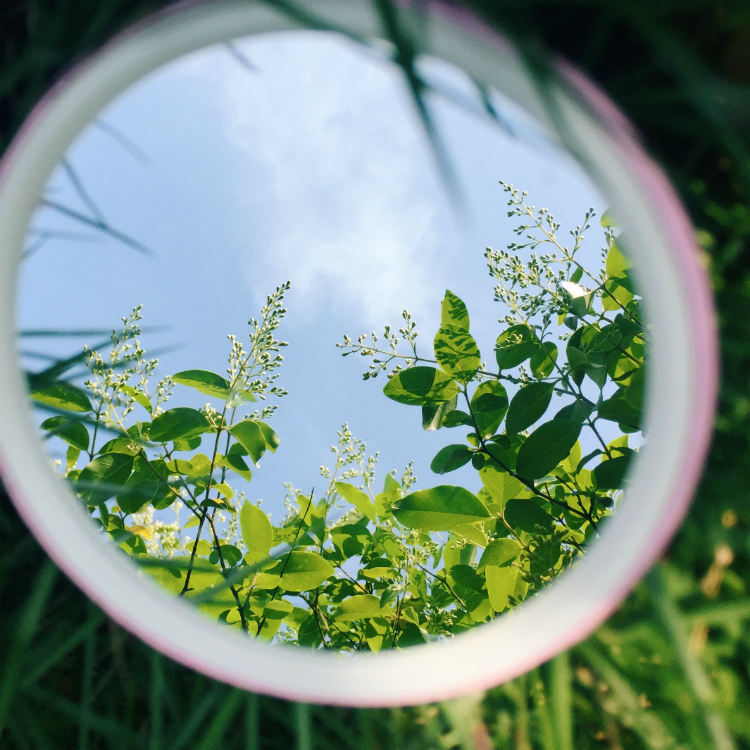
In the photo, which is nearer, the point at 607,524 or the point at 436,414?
the point at 607,524

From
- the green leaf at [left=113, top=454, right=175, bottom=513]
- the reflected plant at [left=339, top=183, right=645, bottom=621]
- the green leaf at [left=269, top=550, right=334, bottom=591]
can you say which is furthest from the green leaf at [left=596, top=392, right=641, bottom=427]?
the green leaf at [left=113, top=454, right=175, bottom=513]

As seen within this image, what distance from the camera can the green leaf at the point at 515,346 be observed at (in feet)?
2.17

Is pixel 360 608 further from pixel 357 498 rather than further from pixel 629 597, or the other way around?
pixel 629 597

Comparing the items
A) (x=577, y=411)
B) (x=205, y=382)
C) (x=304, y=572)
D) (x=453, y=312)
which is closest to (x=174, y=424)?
(x=205, y=382)

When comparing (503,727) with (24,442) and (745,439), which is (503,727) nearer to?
(745,439)

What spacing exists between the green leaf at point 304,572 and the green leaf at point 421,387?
0.59ft

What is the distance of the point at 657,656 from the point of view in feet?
1.10

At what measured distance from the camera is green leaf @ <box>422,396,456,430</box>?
0.64 metres

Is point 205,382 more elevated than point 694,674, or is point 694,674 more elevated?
point 205,382

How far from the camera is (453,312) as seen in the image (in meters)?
0.62

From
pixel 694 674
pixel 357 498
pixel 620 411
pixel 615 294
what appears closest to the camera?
pixel 694 674

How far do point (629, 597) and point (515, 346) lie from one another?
0.36 meters

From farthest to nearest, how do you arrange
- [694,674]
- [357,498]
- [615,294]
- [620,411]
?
[357,498]
[615,294]
[620,411]
[694,674]

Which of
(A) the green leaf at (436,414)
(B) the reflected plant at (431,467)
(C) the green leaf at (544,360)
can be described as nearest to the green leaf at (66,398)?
(B) the reflected plant at (431,467)
